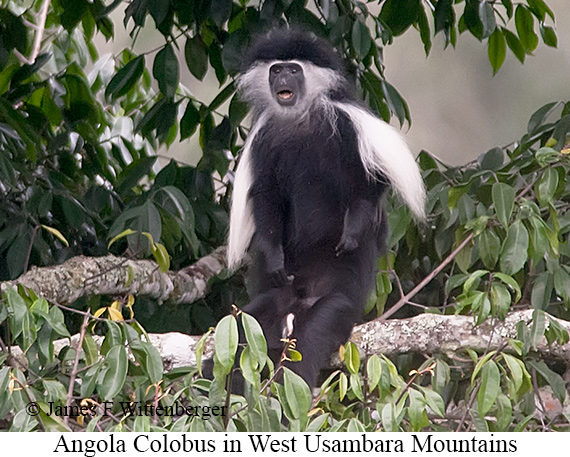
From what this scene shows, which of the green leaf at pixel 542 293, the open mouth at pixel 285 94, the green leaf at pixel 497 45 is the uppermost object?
the green leaf at pixel 497 45

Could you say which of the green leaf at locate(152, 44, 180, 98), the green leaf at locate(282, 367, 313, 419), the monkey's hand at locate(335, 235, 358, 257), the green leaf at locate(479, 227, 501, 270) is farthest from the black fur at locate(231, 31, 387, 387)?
the green leaf at locate(282, 367, 313, 419)

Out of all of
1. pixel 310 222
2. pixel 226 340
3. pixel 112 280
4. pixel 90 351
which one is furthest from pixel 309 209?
pixel 226 340

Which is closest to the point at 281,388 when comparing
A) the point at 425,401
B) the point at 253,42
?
the point at 425,401

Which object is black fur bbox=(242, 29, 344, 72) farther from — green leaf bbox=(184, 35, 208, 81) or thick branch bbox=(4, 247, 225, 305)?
thick branch bbox=(4, 247, 225, 305)

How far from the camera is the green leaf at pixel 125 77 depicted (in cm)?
249

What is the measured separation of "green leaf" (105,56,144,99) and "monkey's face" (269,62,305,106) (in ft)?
1.29

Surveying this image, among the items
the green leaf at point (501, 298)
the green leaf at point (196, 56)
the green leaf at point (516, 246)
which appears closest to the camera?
the green leaf at point (501, 298)

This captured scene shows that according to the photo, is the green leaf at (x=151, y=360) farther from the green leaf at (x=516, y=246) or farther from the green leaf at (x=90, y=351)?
the green leaf at (x=516, y=246)

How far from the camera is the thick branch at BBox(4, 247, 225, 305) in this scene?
2305mm

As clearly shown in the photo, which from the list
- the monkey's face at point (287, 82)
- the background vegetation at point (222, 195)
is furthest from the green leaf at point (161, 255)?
the monkey's face at point (287, 82)

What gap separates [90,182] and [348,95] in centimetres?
106

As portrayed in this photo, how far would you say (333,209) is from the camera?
2387 mm

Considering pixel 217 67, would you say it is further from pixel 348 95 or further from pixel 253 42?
pixel 348 95

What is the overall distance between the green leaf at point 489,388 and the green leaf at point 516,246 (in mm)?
421
